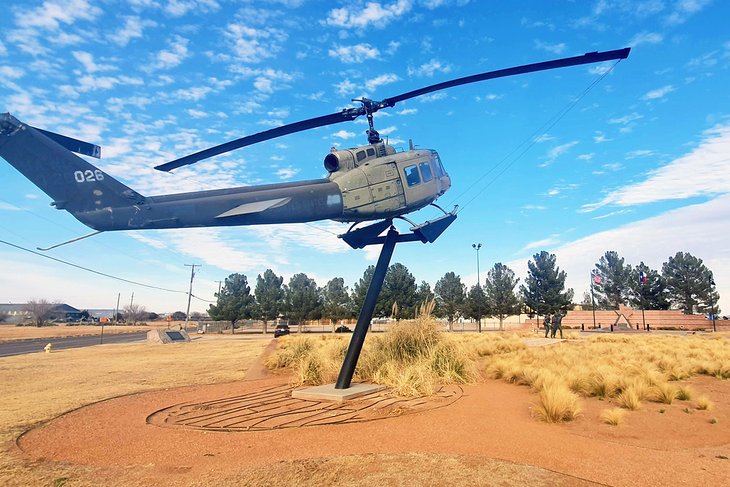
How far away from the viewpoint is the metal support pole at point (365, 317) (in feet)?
38.3

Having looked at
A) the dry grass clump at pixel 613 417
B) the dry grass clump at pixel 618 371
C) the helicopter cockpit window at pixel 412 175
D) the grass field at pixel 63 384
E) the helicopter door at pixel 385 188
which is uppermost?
the helicopter cockpit window at pixel 412 175

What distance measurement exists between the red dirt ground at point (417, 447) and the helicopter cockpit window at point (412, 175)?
5.71 metres

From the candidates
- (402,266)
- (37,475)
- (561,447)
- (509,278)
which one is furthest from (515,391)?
(509,278)

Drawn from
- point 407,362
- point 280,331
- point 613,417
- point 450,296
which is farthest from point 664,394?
point 450,296

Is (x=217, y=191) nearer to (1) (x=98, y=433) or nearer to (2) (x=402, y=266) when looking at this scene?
(1) (x=98, y=433)

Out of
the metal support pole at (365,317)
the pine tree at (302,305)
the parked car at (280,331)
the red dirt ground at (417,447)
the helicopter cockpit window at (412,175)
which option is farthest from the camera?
the pine tree at (302,305)

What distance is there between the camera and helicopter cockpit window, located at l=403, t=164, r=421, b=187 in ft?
37.9

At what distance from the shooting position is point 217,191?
944 centimetres

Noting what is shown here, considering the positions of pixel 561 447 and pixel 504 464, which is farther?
pixel 561 447

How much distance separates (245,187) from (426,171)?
16.7 ft

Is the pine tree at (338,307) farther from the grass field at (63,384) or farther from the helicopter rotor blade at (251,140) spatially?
the helicopter rotor blade at (251,140)

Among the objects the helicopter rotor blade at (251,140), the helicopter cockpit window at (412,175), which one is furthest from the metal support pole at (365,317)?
the helicopter rotor blade at (251,140)

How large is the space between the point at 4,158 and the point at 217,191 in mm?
3981

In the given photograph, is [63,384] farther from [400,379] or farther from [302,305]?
[302,305]
